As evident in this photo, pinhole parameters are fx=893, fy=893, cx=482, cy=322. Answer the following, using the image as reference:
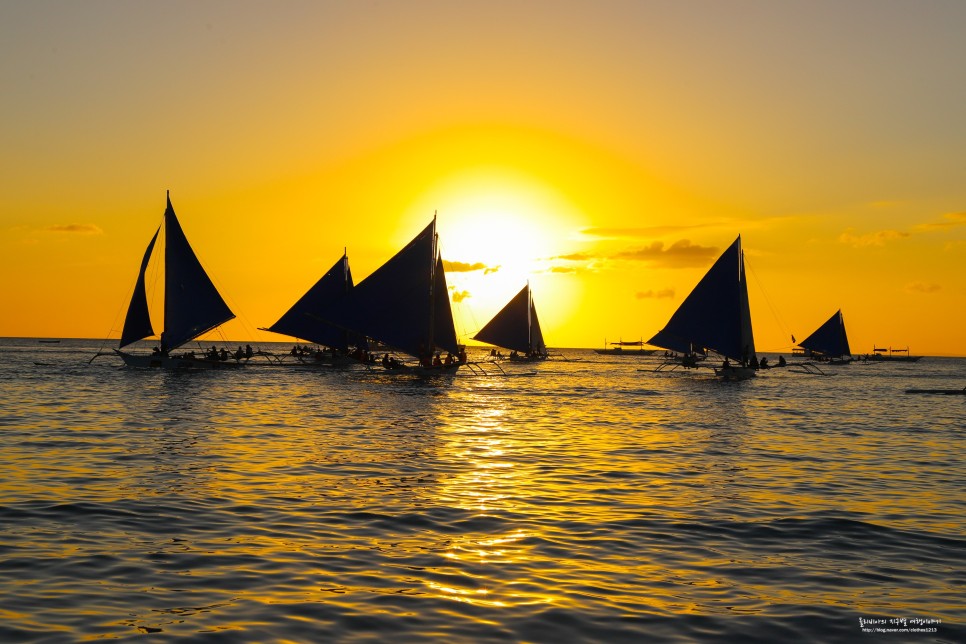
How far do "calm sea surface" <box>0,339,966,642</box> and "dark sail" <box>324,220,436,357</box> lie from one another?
3444 centimetres

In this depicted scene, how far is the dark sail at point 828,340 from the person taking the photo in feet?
515

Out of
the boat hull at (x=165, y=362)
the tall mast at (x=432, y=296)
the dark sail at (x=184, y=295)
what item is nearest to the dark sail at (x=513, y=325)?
the boat hull at (x=165, y=362)

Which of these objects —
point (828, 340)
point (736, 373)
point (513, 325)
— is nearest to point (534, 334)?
point (513, 325)

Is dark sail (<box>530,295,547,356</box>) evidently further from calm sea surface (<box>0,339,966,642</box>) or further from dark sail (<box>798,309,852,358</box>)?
calm sea surface (<box>0,339,966,642</box>)

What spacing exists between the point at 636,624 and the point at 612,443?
66.5 feet

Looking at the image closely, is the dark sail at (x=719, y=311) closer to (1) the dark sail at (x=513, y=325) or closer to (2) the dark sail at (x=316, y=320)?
(2) the dark sail at (x=316, y=320)

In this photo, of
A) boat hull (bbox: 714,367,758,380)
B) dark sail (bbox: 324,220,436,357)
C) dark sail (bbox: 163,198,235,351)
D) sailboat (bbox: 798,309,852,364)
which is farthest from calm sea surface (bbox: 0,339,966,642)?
sailboat (bbox: 798,309,852,364)

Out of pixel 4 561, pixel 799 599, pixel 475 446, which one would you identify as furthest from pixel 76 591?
pixel 475 446

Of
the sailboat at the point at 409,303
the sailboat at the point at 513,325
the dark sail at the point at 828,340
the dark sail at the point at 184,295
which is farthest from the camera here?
the dark sail at the point at 828,340

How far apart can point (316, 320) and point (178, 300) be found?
16.8m

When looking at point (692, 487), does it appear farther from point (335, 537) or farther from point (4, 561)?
point (4, 561)

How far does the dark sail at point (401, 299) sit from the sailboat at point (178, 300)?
11448 millimetres

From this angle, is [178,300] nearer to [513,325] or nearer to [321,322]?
[321,322]

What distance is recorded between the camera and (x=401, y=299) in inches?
2657
